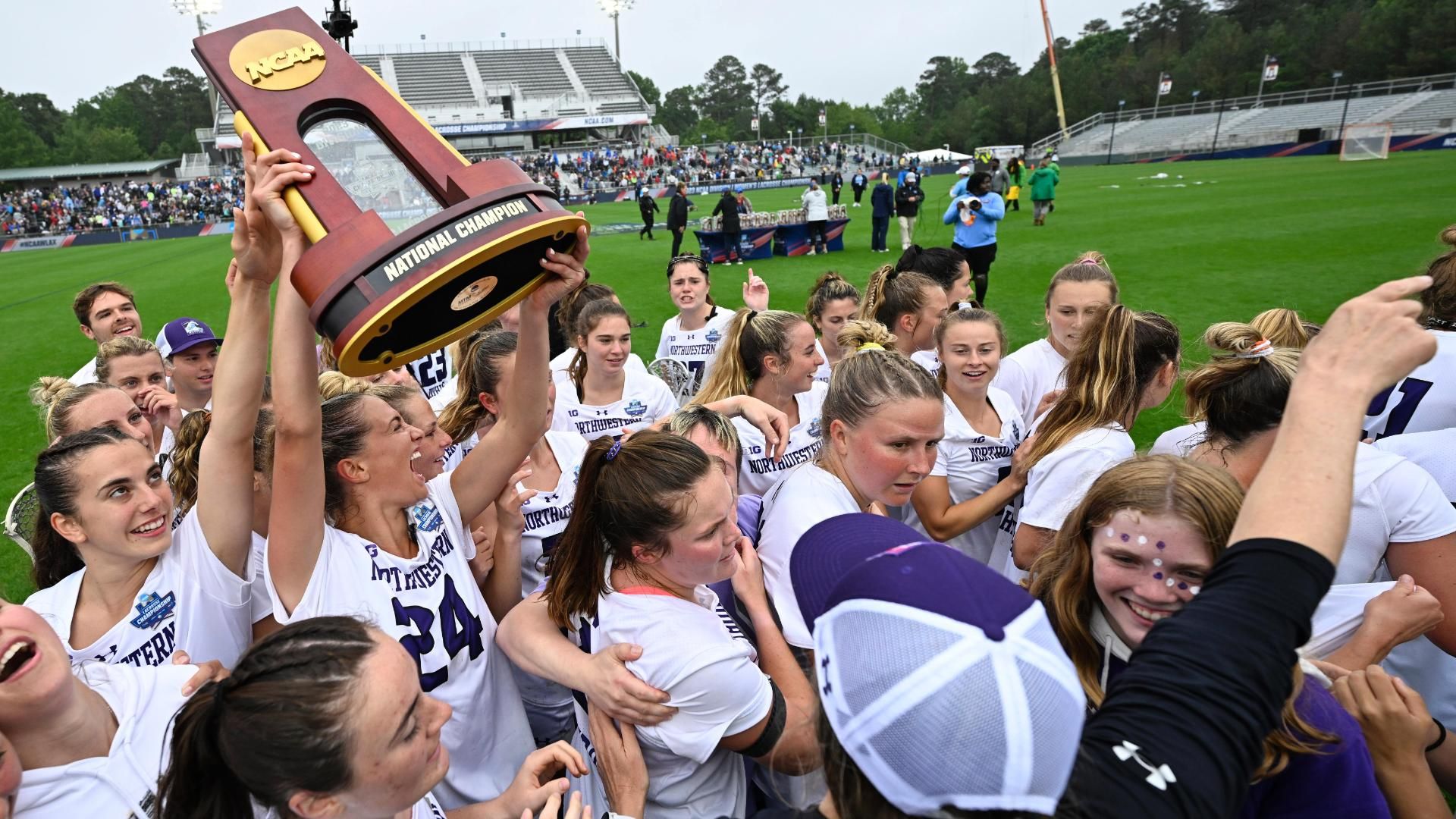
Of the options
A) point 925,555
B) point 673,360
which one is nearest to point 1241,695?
point 925,555

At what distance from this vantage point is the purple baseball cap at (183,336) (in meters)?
4.58

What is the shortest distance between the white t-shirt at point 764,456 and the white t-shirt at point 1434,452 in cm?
229

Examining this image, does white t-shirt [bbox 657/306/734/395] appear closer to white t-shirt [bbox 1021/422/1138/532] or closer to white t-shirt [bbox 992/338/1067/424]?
white t-shirt [bbox 992/338/1067/424]

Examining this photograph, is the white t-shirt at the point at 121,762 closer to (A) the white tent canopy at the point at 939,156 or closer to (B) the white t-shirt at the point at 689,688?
(B) the white t-shirt at the point at 689,688

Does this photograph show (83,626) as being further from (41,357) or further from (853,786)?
(41,357)

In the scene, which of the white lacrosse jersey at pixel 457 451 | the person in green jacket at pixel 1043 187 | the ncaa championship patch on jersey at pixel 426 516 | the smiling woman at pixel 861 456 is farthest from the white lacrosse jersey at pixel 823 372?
the person in green jacket at pixel 1043 187

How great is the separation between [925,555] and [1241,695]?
0.56 meters

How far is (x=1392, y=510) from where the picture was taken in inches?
91.7

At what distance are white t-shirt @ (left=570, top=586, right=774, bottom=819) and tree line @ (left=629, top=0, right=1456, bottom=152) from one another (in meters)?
65.9

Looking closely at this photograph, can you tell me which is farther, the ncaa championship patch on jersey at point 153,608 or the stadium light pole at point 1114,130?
the stadium light pole at point 1114,130

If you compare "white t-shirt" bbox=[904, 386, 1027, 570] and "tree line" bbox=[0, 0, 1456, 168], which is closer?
"white t-shirt" bbox=[904, 386, 1027, 570]

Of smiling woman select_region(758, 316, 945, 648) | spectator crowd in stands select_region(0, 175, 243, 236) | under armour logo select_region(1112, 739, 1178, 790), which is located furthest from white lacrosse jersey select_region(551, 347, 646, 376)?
spectator crowd in stands select_region(0, 175, 243, 236)

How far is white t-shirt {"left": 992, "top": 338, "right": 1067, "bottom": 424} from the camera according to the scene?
476 cm

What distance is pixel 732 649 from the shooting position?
1.99m
